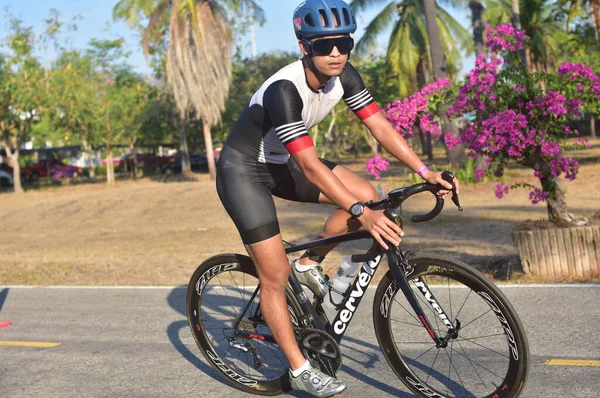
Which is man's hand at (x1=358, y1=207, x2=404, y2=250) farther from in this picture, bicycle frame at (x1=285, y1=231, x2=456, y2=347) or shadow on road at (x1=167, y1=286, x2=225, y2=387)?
shadow on road at (x1=167, y1=286, x2=225, y2=387)

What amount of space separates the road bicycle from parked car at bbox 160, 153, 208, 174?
5521 centimetres

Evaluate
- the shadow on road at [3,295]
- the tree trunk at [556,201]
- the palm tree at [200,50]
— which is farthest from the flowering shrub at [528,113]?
the palm tree at [200,50]

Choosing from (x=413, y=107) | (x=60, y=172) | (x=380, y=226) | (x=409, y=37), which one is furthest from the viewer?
(x=60, y=172)

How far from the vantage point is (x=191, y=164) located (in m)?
61.8

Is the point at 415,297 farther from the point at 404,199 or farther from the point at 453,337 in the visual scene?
the point at 404,199

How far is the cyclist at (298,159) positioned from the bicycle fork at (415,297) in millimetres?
140

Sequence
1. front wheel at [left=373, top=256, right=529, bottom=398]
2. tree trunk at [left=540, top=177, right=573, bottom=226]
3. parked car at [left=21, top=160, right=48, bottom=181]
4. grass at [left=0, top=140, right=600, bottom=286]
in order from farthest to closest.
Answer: parked car at [left=21, top=160, right=48, bottom=181] → grass at [left=0, top=140, right=600, bottom=286] → tree trunk at [left=540, top=177, right=573, bottom=226] → front wheel at [left=373, top=256, right=529, bottom=398]

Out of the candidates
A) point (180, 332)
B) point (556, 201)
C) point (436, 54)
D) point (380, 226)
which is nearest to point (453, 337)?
point (380, 226)

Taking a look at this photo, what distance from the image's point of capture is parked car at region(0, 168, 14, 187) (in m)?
55.8

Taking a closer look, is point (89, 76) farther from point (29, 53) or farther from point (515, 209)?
point (515, 209)

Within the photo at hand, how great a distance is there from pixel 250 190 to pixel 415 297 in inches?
41.5

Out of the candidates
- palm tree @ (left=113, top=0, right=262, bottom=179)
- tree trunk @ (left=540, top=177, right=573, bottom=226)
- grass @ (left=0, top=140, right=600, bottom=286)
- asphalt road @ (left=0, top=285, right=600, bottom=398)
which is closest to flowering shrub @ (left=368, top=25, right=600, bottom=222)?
tree trunk @ (left=540, top=177, right=573, bottom=226)

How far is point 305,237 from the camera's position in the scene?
1538 centimetres

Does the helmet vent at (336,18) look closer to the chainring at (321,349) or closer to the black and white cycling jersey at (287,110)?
the black and white cycling jersey at (287,110)
